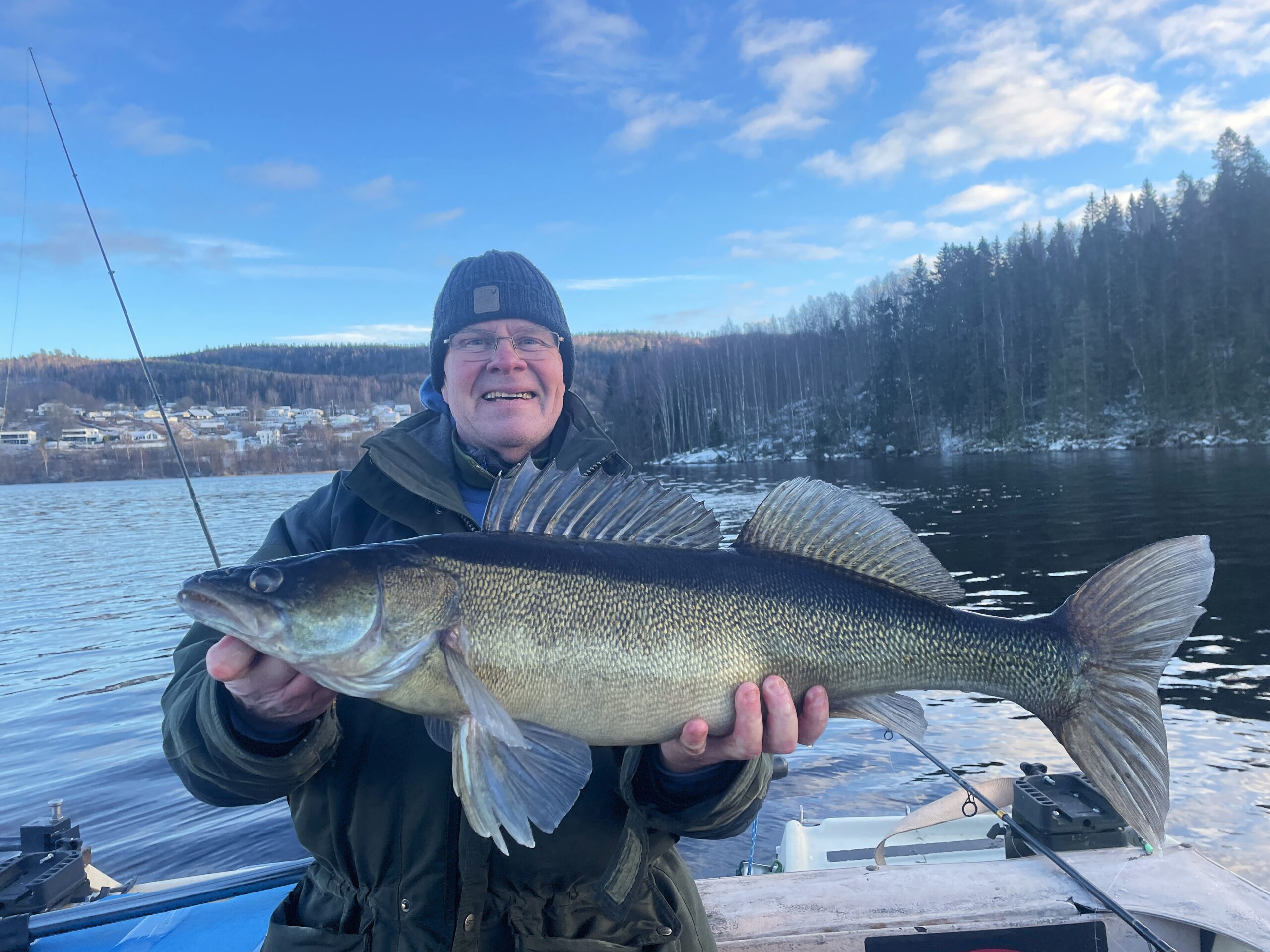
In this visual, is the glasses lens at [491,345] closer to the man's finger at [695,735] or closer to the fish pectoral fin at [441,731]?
the fish pectoral fin at [441,731]

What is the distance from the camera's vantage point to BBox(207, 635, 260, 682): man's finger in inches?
82.6

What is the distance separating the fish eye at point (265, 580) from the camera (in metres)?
2.19

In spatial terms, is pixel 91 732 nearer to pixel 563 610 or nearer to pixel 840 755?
pixel 840 755

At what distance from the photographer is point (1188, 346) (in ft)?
184

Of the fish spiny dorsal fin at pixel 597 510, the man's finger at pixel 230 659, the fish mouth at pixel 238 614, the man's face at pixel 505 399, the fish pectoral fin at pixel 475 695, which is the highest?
the man's face at pixel 505 399

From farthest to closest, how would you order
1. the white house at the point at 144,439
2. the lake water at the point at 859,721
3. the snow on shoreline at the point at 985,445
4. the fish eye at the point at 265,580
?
the white house at the point at 144,439, the snow on shoreline at the point at 985,445, the lake water at the point at 859,721, the fish eye at the point at 265,580

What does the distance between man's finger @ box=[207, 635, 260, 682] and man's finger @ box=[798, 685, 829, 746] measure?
1.64 metres

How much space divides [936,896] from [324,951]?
2459 millimetres

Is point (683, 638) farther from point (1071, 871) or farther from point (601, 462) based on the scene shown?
point (1071, 871)

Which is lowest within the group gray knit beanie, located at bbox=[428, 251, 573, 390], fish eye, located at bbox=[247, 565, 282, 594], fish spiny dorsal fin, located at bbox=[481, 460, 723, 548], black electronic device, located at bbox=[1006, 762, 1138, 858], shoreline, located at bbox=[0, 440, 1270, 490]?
shoreline, located at bbox=[0, 440, 1270, 490]

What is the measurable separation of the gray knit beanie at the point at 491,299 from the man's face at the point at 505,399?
15 cm

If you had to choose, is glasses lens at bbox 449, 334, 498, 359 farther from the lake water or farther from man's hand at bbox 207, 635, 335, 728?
the lake water

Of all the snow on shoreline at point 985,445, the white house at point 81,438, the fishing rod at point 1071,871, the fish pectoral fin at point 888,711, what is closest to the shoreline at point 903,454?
the snow on shoreline at point 985,445

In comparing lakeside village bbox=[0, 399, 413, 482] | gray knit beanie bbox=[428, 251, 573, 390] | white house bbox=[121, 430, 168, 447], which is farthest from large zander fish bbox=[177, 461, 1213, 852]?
white house bbox=[121, 430, 168, 447]
